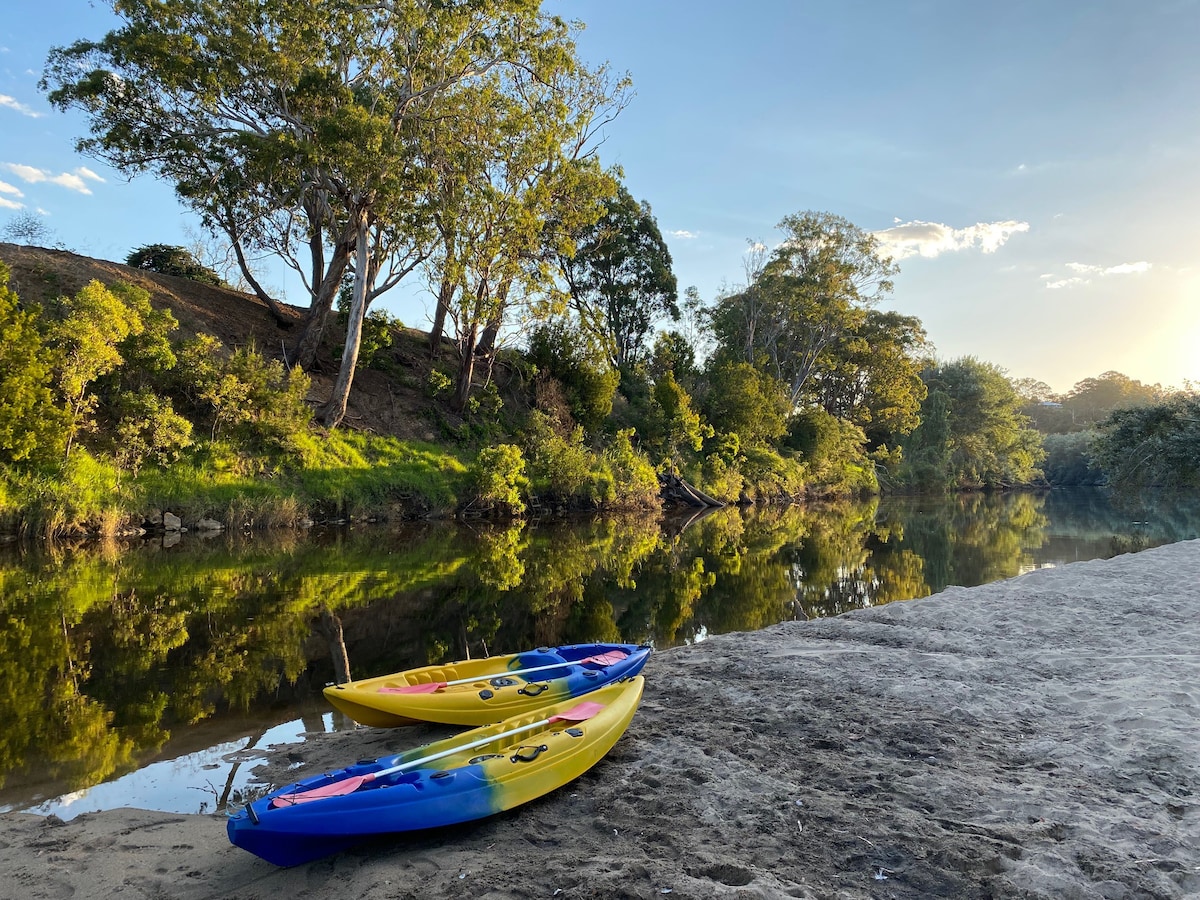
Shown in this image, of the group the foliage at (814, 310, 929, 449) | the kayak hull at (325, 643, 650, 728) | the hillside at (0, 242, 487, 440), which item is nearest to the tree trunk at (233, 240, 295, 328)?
the hillside at (0, 242, 487, 440)

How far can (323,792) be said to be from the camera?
3.11m

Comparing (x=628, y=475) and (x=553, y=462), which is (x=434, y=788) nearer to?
(x=553, y=462)

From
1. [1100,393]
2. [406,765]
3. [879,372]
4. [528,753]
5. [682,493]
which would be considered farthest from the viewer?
[1100,393]

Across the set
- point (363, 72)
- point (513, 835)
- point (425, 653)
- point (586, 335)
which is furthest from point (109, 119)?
Result: point (513, 835)

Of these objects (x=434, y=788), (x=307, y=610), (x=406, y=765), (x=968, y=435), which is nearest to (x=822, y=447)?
(x=968, y=435)

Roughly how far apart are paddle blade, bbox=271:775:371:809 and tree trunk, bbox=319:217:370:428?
19336 millimetres

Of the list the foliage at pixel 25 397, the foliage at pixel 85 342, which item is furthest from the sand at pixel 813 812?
the foliage at pixel 85 342

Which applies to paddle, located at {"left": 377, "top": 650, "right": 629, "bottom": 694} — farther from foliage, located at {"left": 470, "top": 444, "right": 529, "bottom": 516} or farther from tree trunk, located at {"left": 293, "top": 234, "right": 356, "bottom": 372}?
tree trunk, located at {"left": 293, "top": 234, "right": 356, "bottom": 372}

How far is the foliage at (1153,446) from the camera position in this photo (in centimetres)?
1834

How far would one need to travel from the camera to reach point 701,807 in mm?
3582

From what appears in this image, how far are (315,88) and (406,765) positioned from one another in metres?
20.1

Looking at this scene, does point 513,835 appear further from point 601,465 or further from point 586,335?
point 586,335

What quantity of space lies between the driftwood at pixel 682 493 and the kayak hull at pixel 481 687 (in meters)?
23.4

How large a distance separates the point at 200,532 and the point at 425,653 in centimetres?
1228
